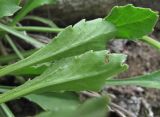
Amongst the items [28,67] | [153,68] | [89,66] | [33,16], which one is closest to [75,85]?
[89,66]

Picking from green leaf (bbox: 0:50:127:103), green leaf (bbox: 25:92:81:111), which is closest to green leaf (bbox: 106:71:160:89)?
green leaf (bbox: 25:92:81:111)

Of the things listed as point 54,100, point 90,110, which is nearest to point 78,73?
point 54,100

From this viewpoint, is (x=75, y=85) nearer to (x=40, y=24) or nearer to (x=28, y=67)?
(x=28, y=67)

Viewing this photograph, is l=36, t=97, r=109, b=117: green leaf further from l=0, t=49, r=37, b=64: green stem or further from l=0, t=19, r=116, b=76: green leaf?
l=0, t=49, r=37, b=64: green stem

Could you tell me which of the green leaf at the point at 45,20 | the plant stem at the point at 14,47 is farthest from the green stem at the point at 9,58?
the green leaf at the point at 45,20

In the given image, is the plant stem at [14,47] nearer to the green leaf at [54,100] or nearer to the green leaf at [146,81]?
the green leaf at [54,100]
